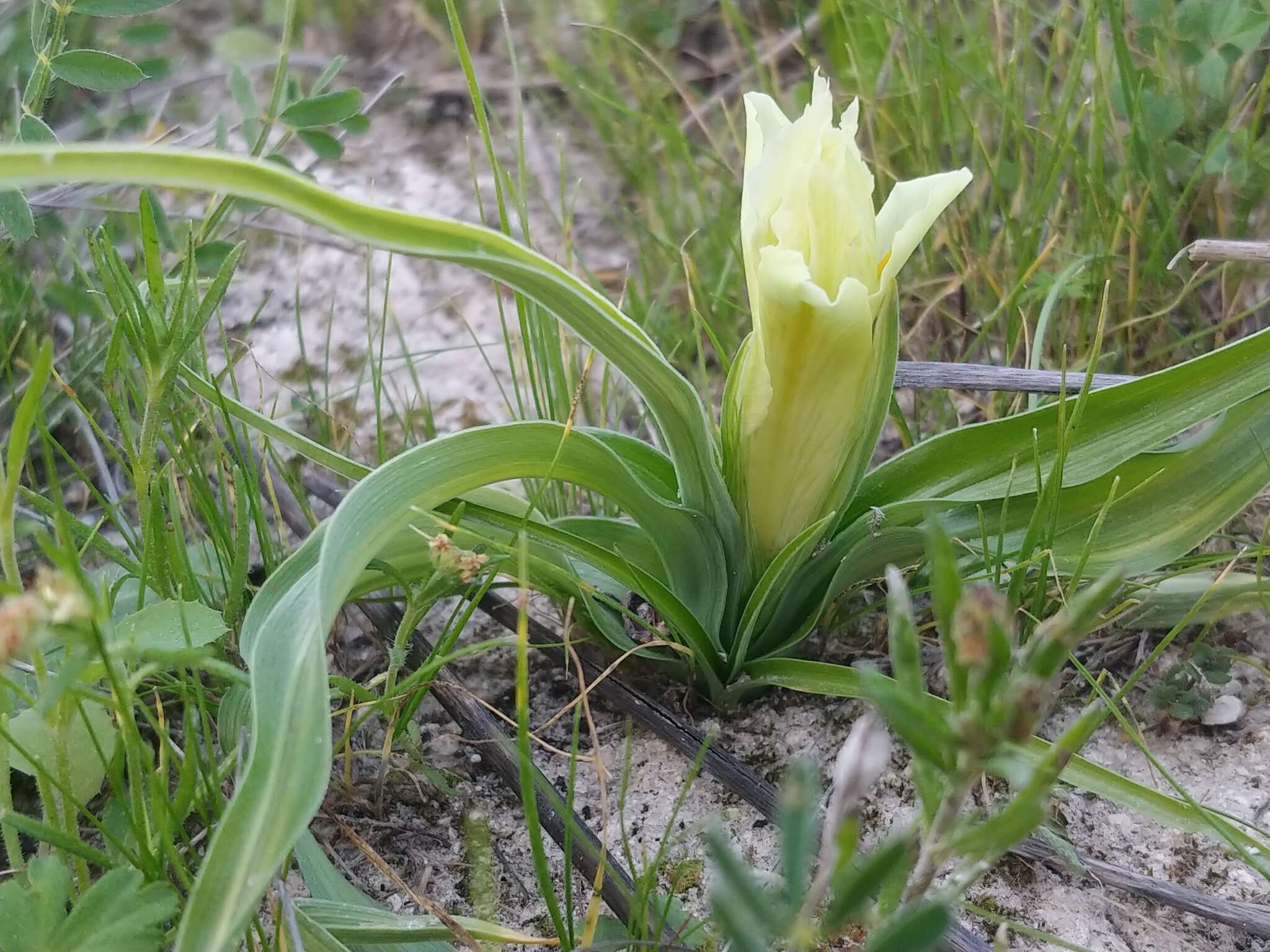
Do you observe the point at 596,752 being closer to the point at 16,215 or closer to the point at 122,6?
the point at 16,215

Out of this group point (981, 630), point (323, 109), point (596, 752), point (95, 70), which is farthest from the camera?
point (323, 109)

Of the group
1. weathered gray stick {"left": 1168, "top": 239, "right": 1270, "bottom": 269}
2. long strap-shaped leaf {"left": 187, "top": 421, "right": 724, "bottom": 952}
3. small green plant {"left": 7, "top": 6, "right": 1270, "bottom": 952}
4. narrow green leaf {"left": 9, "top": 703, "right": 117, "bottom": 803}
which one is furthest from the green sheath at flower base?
narrow green leaf {"left": 9, "top": 703, "right": 117, "bottom": 803}

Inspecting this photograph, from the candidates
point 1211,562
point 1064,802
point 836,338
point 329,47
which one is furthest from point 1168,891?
point 329,47

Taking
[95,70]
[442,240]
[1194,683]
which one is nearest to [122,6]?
[95,70]

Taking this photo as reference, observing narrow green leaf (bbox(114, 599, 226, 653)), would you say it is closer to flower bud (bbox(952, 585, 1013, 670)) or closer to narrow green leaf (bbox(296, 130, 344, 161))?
flower bud (bbox(952, 585, 1013, 670))

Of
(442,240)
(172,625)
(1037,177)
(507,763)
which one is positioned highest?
(442,240)

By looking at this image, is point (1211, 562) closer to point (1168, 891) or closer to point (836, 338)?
point (1168, 891)

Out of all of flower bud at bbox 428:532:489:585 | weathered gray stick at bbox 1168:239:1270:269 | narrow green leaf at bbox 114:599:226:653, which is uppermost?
weathered gray stick at bbox 1168:239:1270:269

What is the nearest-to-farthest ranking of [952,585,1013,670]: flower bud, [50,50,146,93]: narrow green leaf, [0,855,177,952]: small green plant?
[952,585,1013,670]: flower bud → [0,855,177,952]: small green plant → [50,50,146,93]: narrow green leaf
